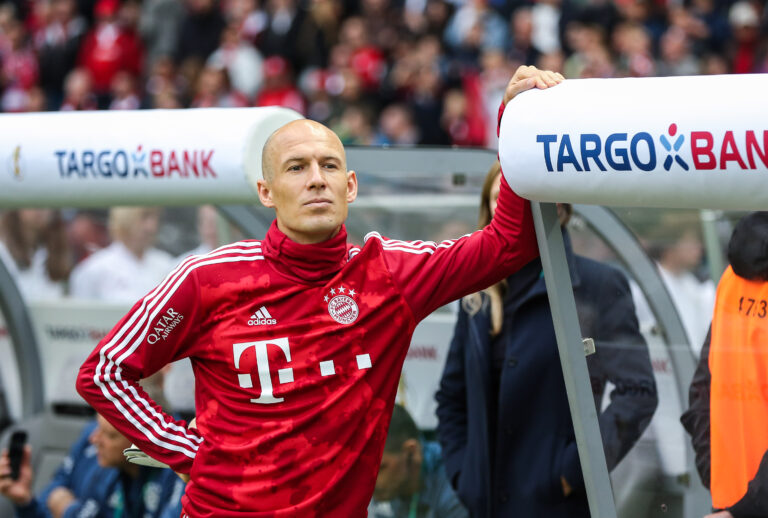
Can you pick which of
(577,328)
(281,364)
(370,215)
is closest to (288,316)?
(281,364)

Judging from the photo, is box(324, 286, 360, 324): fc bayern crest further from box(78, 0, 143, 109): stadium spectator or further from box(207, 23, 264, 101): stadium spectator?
box(78, 0, 143, 109): stadium spectator

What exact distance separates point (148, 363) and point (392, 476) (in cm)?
136

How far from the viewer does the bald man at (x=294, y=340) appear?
9.29ft

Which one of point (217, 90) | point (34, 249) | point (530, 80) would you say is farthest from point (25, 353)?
point (217, 90)

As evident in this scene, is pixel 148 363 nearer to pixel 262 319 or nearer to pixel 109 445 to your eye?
pixel 262 319

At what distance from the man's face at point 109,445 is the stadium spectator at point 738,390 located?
2275 millimetres

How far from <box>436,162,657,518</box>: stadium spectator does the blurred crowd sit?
7.20 m

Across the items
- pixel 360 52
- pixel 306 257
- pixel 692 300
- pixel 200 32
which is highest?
pixel 200 32

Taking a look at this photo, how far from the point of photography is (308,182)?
2.86 metres

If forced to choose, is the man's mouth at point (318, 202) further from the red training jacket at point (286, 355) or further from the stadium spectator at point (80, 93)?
the stadium spectator at point (80, 93)

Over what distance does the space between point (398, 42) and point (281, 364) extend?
981cm

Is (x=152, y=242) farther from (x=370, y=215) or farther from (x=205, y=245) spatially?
(x=370, y=215)

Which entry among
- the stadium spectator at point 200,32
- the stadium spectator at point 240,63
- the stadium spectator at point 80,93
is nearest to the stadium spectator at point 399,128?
the stadium spectator at point 240,63

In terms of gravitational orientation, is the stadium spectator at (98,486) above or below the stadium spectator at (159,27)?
below
